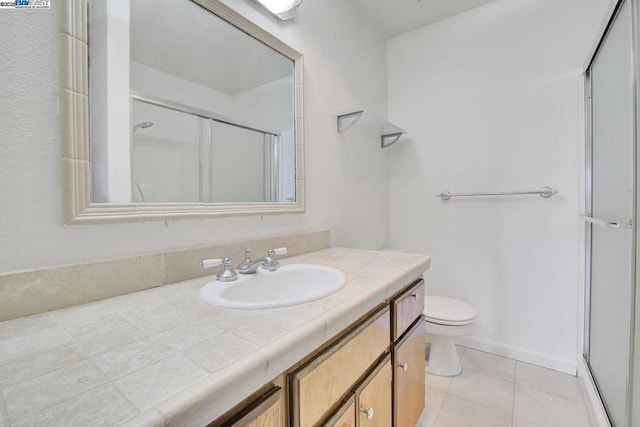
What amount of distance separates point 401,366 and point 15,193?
1.24 metres

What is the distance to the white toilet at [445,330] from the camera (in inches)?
60.8

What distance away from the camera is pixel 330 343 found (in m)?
0.67

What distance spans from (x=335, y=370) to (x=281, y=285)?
43 centimetres

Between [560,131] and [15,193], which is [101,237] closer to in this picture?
[15,193]

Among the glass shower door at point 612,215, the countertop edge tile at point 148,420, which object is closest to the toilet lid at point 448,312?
the glass shower door at point 612,215

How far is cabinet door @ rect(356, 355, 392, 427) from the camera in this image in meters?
0.78

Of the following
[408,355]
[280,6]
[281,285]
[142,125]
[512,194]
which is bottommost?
[408,355]

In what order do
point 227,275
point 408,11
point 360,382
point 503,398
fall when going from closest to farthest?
point 360,382 → point 227,275 → point 503,398 → point 408,11

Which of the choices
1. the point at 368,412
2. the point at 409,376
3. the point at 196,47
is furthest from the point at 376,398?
the point at 196,47

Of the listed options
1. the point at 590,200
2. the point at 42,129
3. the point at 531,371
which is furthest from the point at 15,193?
the point at 531,371

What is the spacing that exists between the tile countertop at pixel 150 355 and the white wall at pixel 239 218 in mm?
179

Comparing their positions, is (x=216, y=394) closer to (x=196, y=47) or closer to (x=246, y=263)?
(x=246, y=263)

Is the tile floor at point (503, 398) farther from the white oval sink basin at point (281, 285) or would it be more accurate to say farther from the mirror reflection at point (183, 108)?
A: the mirror reflection at point (183, 108)

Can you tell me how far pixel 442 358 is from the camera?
1692mm
